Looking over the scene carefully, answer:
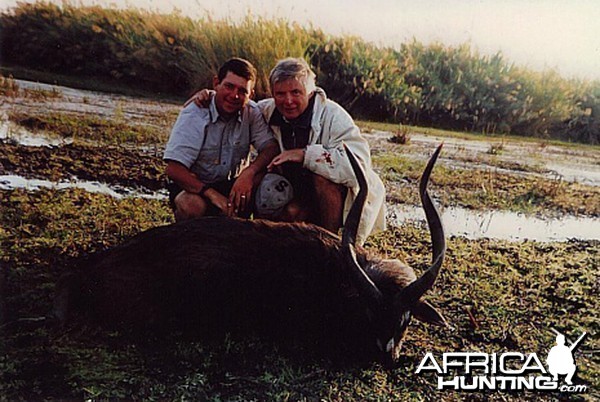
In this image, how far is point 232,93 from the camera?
12.6 ft

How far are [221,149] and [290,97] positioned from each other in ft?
1.97

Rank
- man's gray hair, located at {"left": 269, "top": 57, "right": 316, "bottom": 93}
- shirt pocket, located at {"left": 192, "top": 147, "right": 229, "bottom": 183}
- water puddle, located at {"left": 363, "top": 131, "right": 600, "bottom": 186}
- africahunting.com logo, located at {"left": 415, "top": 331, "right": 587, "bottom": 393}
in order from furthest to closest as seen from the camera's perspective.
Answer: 1. water puddle, located at {"left": 363, "top": 131, "right": 600, "bottom": 186}
2. shirt pocket, located at {"left": 192, "top": 147, "right": 229, "bottom": 183}
3. man's gray hair, located at {"left": 269, "top": 57, "right": 316, "bottom": 93}
4. africahunting.com logo, located at {"left": 415, "top": 331, "right": 587, "bottom": 393}

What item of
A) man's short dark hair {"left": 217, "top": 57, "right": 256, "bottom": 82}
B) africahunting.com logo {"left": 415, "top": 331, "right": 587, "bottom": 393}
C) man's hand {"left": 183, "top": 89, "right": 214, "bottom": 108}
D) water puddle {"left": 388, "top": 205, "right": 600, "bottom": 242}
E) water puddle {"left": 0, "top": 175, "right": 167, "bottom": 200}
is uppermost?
man's short dark hair {"left": 217, "top": 57, "right": 256, "bottom": 82}

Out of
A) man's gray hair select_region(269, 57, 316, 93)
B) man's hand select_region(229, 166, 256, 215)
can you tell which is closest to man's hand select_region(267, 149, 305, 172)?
man's hand select_region(229, 166, 256, 215)

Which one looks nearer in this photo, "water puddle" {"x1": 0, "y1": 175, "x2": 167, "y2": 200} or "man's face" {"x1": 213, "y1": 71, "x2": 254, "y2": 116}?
"man's face" {"x1": 213, "y1": 71, "x2": 254, "y2": 116}

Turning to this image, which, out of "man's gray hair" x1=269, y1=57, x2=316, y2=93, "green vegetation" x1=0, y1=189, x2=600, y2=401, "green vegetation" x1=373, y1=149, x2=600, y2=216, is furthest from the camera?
"green vegetation" x1=373, y1=149, x2=600, y2=216

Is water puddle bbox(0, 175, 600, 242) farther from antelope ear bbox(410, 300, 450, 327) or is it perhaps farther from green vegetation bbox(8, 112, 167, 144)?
antelope ear bbox(410, 300, 450, 327)

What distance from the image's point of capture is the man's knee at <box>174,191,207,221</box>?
12.7 ft

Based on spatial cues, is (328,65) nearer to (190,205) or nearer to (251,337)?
(190,205)

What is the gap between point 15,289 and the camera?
3502 millimetres

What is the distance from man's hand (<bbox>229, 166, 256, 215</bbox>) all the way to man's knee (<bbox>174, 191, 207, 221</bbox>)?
19 centimetres

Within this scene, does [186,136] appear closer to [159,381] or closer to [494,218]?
[159,381]

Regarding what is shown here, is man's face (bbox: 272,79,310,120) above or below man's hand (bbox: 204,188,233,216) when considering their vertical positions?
above

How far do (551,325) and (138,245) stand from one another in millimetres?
2421
